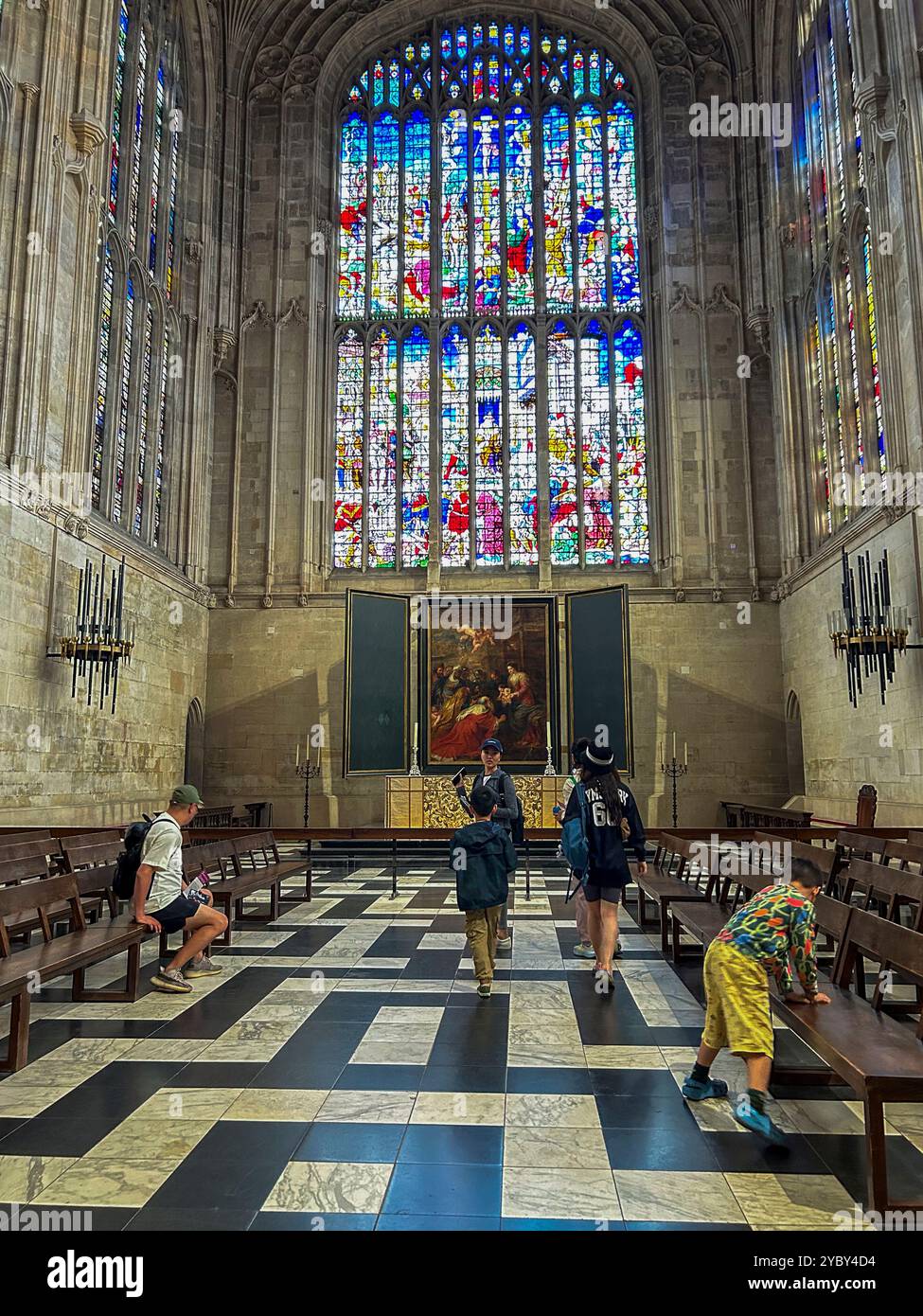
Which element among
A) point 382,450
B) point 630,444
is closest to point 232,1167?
point 382,450

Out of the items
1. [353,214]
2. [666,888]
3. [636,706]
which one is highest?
[353,214]

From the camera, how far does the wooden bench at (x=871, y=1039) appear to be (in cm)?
282

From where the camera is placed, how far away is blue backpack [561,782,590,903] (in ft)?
18.7

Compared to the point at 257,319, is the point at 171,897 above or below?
below

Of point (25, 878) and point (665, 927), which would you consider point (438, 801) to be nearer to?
point (665, 927)

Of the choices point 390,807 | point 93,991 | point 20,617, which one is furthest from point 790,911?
point 390,807

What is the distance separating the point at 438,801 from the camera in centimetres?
1552

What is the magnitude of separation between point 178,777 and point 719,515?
459 inches

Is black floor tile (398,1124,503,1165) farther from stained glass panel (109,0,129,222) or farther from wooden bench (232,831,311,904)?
stained glass panel (109,0,129,222)

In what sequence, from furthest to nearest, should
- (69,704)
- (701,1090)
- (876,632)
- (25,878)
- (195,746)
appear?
(195,746), (69,704), (876,632), (25,878), (701,1090)

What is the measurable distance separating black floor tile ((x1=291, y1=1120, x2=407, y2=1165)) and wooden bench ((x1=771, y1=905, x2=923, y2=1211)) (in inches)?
63.8

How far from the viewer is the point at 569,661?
1709 centimetres

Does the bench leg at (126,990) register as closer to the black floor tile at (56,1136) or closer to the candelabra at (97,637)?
the black floor tile at (56,1136)

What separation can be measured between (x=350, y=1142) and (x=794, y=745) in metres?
15.0
